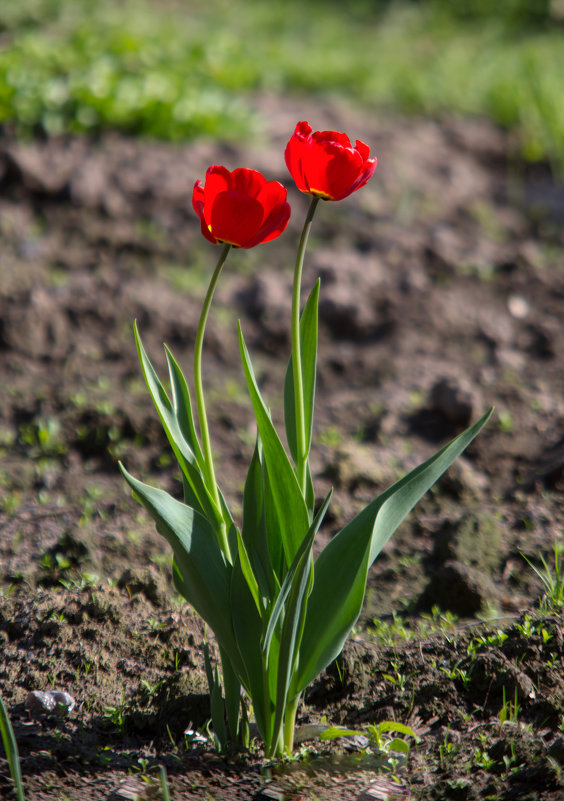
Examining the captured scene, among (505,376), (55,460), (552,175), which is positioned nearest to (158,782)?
(55,460)

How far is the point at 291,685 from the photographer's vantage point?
1.65 meters

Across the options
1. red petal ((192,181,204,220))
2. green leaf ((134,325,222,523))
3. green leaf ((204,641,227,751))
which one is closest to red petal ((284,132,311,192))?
red petal ((192,181,204,220))

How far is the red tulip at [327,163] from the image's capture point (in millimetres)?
1403

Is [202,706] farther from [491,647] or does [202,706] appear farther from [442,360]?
[442,360]

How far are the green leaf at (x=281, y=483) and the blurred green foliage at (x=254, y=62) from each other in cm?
331

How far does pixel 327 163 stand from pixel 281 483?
0.60m

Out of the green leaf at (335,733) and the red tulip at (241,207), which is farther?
the green leaf at (335,733)

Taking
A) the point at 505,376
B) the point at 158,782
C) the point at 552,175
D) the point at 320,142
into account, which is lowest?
the point at 158,782

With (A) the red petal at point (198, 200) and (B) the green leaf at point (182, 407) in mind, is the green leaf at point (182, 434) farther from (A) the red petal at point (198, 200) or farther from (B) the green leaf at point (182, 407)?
(A) the red petal at point (198, 200)

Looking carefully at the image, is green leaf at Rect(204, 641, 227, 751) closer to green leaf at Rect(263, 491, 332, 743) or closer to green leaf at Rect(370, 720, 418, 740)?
green leaf at Rect(263, 491, 332, 743)

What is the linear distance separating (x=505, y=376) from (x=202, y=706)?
6.85 feet

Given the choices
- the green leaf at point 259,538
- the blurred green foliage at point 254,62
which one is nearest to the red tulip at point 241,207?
the green leaf at point 259,538

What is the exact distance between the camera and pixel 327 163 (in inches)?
55.6

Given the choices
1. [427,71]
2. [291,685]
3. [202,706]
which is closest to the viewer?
[291,685]
